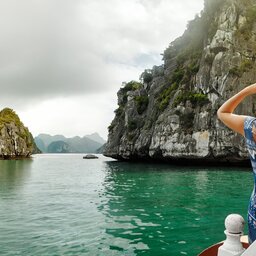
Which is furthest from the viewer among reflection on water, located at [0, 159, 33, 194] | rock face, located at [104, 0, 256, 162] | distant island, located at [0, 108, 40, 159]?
distant island, located at [0, 108, 40, 159]

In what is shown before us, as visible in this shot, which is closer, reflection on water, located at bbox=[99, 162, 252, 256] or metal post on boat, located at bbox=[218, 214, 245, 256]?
metal post on boat, located at bbox=[218, 214, 245, 256]

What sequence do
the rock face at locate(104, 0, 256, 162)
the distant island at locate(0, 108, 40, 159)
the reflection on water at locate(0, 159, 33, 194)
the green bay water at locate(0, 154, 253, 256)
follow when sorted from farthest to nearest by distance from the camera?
the distant island at locate(0, 108, 40, 159)
the rock face at locate(104, 0, 256, 162)
the reflection on water at locate(0, 159, 33, 194)
the green bay water at locate(0, 154, 253, 256)

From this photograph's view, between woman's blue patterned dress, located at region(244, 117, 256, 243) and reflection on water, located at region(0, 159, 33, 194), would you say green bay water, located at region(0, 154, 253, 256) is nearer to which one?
reflection on water, located at region(0, 159, 33, 194)

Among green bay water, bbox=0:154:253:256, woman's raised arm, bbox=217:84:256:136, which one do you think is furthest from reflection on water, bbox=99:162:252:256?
woman's raised arm, bbox=217:84:256:136

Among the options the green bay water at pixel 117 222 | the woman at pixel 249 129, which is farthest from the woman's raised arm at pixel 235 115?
the green bay water at pixel 117 222

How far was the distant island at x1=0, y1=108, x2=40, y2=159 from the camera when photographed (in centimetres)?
8910

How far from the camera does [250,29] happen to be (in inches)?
1731

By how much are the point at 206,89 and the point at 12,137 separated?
68.0 m

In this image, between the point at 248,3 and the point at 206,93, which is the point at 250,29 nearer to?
the point at 248,3

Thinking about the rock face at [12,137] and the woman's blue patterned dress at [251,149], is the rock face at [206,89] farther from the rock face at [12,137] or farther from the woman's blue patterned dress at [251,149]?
the rock face at [12,137]

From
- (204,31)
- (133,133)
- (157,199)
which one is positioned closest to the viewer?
(157,199)

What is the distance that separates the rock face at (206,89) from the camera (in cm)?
4184

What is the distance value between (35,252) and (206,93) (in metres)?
41.1

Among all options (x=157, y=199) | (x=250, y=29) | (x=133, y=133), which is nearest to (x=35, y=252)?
(x=157, y=199)
